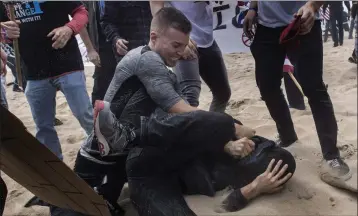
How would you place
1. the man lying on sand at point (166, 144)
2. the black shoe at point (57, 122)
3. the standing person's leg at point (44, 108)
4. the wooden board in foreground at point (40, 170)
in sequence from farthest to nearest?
the black shoe at point (57, 122) → the standing person's leg at point (44, 108) → the man lying on sand at point (166, 144) → the wooden board in foreground at point (40, 170)

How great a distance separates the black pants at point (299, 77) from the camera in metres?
0.89

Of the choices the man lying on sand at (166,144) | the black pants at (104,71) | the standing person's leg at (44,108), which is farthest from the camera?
the standing person's leg at (44,108)

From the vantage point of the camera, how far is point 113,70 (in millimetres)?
969

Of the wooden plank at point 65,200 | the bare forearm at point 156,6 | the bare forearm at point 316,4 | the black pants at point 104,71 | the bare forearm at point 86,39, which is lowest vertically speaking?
the wooden plank at point 65,200

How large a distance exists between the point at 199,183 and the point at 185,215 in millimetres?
86

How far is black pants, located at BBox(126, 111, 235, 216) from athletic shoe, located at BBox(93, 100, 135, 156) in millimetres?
37

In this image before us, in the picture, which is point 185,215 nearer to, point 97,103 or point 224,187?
point 224,187

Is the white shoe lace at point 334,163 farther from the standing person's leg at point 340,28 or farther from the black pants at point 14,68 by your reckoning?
the black pants at point 14,68

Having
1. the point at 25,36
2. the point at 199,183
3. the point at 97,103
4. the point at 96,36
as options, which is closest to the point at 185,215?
the point at 199,183

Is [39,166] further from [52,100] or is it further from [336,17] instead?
[336,17]

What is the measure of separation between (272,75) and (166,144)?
0.29 m

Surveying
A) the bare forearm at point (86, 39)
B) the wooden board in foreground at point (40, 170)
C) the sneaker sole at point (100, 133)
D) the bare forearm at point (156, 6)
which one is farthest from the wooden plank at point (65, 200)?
the bare forearm at point (156, 6)

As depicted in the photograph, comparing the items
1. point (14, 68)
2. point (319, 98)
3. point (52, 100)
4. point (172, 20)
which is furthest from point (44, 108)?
point (319, 98)

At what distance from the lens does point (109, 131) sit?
2.99 feet
